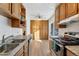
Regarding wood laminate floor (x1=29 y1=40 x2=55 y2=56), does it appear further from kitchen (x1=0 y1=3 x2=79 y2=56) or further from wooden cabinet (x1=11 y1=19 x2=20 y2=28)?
wooden cabinet (x1=11 y1=19 x2=20 y2=28)

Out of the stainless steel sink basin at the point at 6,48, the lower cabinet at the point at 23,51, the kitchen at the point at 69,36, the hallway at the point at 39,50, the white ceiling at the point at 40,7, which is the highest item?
the white ceiling at the point at 40,7

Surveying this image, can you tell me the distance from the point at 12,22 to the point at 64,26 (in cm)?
143

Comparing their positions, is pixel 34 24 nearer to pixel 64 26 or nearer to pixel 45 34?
pixel 45 34

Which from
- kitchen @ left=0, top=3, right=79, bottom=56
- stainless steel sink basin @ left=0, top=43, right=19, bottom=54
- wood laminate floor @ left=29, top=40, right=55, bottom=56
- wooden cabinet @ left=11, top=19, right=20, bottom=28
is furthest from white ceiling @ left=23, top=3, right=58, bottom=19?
stainless steel sink basin @ left=0, top=43, right=19, bottom=54

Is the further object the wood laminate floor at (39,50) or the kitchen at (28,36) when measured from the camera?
the wood laminate floor at (39,50)

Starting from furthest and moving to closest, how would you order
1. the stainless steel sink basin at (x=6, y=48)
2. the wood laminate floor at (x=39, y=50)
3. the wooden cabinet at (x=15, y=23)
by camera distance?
the wood laminate floor at (x=39, y=50)
the wooden cabinet at (x=15, y=23)
the stainless steel sink basin at (x=6, y=48)

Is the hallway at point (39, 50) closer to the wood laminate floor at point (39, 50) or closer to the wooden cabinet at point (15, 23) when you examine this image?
the wood laminate floor at point (39, 50)

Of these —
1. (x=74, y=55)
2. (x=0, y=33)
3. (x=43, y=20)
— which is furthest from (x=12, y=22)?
(x=43, y=20)

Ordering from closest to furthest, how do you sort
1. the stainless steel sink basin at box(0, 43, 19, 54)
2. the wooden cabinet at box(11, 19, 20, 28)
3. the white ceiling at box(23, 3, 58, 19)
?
the stainless steel sink basin at box(0, 43, 19, 54), the wooden cabinet at box(11, 19, 20, 28), the white ceiling at box(23, 3, 58, 19)

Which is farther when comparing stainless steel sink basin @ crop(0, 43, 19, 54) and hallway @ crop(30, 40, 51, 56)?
hallway @ crop(30, 40, 51, 56)

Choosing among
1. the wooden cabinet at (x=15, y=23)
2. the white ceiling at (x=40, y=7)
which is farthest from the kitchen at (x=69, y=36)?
the white ceiling at (x=40, y=7)

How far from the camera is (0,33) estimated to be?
233cm

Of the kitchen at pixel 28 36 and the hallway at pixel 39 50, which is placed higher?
the kitchen at pixel 28 36

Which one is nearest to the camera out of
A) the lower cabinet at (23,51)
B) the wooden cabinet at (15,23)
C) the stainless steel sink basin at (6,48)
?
the lower cabinet at (23,51)
